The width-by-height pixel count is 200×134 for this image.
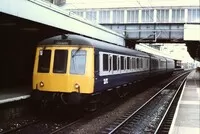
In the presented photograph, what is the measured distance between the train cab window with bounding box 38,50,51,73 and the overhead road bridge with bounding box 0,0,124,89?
1.59 metres

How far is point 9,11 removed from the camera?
12.8 metres

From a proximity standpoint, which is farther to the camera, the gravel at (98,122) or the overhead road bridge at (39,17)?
the overhead road bridge at (39,17)

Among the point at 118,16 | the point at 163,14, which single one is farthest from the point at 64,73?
the point at 118,16

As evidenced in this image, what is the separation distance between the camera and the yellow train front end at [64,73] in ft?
41.1

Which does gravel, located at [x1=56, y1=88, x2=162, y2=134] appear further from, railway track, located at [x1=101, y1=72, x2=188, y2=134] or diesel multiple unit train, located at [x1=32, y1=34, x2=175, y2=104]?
diesel multiple unit train, located at [x1=32, y1=34, x2=175, y2=104]

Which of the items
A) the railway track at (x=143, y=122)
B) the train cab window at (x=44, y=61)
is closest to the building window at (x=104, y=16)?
the railway track at (x=143, y=122)

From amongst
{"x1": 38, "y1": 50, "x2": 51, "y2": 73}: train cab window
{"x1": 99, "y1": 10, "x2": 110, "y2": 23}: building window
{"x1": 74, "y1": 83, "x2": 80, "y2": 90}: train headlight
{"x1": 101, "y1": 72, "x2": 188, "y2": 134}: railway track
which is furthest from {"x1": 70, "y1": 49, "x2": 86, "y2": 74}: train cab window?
{"x1": 99, "y1": 10, "x2": 110, "y2": 23}: building window

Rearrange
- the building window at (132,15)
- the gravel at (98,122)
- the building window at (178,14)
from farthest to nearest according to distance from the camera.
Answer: the building window at (132,15) < the building window at (178,14) < the gravel at (98,122)

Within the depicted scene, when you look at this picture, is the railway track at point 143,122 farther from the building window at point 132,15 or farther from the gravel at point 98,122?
the building window at point 132,15

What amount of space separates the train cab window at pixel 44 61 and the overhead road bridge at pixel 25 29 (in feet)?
5.21

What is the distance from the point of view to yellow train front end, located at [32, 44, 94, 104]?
41.1 feet

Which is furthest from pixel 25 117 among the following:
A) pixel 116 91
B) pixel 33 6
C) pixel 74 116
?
pixel 116 91

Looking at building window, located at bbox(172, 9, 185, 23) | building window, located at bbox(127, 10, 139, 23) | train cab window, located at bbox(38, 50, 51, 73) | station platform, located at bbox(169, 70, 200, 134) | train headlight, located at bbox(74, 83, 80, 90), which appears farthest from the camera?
building window, located at bbox(127, 10, 139, 23)

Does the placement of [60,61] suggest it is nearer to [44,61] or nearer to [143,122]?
[44,61]
